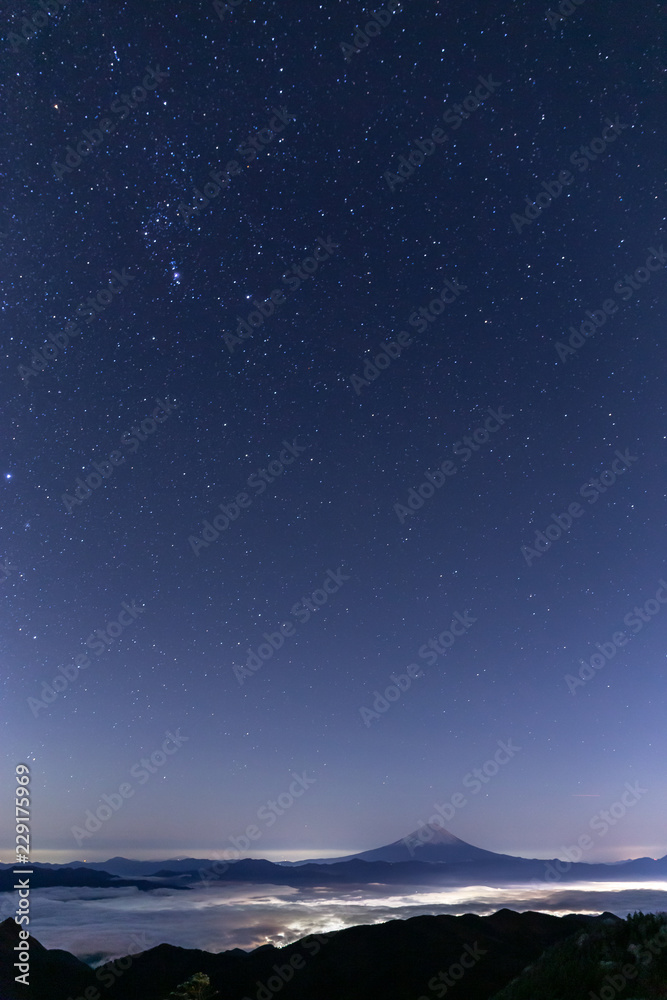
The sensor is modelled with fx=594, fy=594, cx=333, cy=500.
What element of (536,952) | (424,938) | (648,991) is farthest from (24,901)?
(424,938)

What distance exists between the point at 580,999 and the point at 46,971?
306ft

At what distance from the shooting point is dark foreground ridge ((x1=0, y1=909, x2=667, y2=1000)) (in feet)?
199

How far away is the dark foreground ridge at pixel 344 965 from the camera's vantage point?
199 ft

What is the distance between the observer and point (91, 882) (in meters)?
177

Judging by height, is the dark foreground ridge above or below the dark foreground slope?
below

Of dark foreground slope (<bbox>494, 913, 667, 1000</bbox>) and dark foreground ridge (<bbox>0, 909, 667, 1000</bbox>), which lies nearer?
dark foreground slope (<bbox>494, 913, 667, 1000</bbox>)

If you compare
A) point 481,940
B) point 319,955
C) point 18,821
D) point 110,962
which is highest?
point 18,821

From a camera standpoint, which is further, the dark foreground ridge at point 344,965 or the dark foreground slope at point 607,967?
the dark foreground ridge at point 344,965

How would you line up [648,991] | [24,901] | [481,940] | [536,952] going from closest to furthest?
1. [648,991]
2. [24,901]
3. [536,952]
4. [481,940]

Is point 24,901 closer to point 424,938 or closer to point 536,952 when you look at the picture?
point 536,952

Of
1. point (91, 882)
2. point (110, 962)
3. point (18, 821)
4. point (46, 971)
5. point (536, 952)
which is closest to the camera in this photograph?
point (18, 821)

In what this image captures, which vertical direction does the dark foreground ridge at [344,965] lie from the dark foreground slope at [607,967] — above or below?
below

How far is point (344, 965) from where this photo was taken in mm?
70125

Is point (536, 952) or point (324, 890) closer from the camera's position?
point (536, 952)
